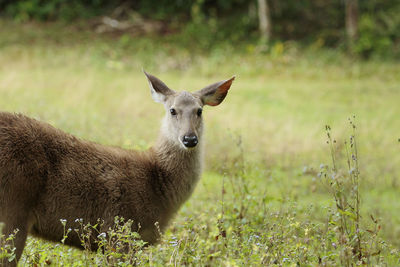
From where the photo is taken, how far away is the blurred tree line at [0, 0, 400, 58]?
2327 centimetres

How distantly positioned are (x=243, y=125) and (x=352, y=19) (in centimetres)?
1142

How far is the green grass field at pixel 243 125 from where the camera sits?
5020mm

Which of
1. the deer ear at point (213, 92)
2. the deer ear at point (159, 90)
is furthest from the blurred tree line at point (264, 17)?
the deer ear at point (159, 90)

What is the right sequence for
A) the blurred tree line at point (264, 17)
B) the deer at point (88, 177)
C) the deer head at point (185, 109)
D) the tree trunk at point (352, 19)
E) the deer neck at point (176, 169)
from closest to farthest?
the deer at point (88, 177), the deer neck at point (176, 169), the deer head at point (185, 109), the tree trunk at point (352, 19), the blurred tree line at point (264, 17)

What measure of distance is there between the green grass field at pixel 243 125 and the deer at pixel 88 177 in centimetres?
33

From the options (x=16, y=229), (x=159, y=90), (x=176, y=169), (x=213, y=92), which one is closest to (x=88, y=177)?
(x=16, y=229)

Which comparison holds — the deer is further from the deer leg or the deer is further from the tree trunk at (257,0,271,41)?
the tree trunk at (257,0,271,41)

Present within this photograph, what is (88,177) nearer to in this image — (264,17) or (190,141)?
(190,141)

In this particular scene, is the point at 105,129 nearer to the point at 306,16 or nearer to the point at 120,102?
the point at 120,102

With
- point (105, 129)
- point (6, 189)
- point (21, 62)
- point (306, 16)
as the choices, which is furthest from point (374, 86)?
point (6, 189)

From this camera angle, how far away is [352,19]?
22781mm

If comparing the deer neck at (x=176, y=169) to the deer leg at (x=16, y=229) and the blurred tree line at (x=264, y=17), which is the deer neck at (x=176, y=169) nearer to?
the deer leg at (x=16, y=229)

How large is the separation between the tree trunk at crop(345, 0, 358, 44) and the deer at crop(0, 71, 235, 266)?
18.0m

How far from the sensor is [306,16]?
26.5 m
